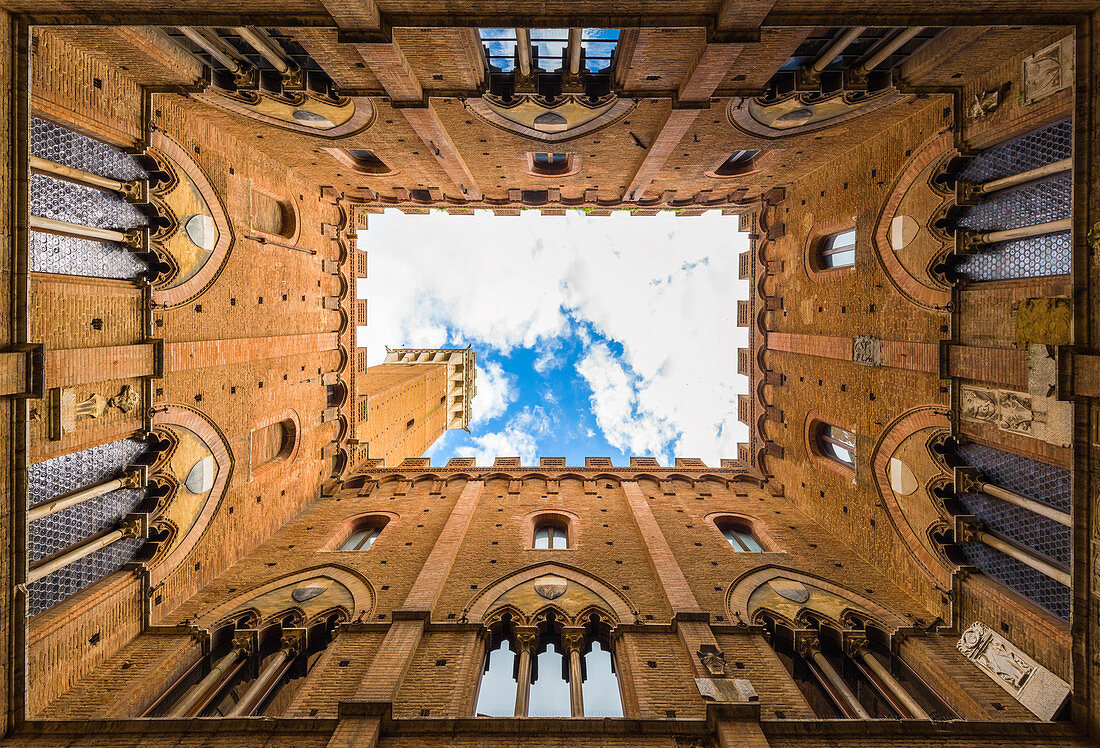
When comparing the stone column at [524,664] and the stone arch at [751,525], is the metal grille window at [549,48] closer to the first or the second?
the stone column at [524,664]

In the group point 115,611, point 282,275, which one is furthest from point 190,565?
point 282,275

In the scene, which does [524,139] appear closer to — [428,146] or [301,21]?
[428,146]

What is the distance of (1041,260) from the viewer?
8859mm

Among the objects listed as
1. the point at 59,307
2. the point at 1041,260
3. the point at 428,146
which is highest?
the point at 428,146

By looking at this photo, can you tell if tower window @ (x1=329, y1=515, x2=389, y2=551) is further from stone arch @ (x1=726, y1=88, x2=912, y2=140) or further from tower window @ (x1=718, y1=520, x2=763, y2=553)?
stone arch @ (x1=726, y1=88, x2=912, y2=140)

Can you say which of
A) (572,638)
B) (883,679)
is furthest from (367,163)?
(883,679)

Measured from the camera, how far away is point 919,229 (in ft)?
36.5

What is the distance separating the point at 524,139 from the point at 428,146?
3019 millimetres

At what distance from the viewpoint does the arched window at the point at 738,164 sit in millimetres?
16531

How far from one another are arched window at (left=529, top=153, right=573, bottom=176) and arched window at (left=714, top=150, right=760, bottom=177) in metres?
5.49

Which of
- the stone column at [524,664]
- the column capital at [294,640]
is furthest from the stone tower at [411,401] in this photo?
the stone column at [524,664]

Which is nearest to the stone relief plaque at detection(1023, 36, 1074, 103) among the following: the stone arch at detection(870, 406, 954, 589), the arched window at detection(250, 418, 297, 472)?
the stone arch at detection(870, 406, 954, 589)

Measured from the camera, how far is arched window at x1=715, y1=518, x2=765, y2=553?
1531 centimetres

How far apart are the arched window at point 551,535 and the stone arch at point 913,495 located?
925cm
